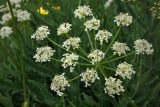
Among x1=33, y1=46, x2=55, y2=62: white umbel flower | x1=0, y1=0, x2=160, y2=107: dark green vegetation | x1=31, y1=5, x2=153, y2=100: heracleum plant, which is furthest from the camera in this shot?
x1=0, y1=0, x2=160, y2=107: dark green vegetation

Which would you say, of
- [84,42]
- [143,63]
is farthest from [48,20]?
[143,63]

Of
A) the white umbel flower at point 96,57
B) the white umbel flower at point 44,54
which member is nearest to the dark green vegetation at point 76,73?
the white umbel flower at point 44,54

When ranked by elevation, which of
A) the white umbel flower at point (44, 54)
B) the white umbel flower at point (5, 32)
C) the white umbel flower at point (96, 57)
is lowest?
the white umbel flower at point (96, 57)

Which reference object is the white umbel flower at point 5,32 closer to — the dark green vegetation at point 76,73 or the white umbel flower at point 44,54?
the dark green vegetation at point 76,73

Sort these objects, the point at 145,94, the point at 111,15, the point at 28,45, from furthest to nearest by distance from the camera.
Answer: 1. the point at 111,15
2. the point at 28,45
3. the point at 145,94

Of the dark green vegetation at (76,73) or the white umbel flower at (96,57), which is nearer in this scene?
the white umbel flower at (96,57)

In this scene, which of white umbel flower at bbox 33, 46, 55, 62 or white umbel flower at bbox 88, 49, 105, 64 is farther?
white umbel flower at bbox 33, 46, 55, 62

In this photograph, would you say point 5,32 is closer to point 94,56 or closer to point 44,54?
point 44,54

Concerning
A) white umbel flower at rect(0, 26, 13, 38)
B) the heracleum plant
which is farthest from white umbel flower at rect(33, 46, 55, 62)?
white umbel flower at rect(0, 26, 13, 38)

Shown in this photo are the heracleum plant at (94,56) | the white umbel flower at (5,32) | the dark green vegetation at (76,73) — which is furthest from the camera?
the white umbel flower at (5,32)

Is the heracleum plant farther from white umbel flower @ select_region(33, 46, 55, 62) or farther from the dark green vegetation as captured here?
the dark green vegetation

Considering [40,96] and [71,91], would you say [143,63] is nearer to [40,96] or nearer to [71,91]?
[71,91]
